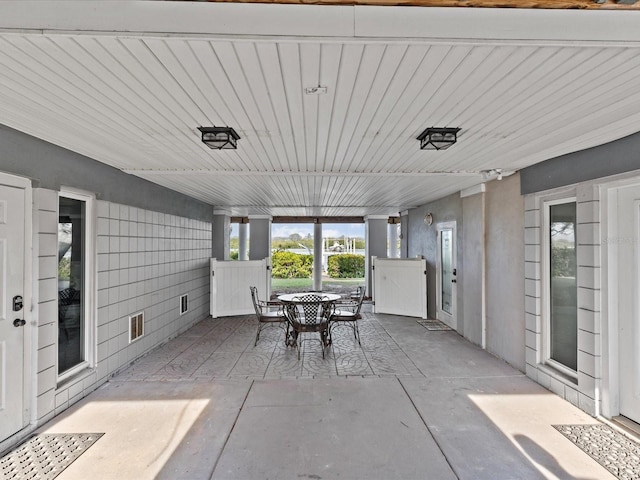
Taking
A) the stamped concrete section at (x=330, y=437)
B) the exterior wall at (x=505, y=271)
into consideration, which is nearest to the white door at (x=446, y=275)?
the exterior wall at (x=505, y=271)

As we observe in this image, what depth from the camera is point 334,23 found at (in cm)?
124

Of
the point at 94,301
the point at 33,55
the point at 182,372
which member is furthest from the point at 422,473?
the point at 94,301

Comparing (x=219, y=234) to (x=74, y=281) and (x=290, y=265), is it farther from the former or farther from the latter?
(x=290, y=265)

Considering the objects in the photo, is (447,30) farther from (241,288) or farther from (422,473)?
(241,288)

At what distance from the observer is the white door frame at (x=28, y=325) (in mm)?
2418

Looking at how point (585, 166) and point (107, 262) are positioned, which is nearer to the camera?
point (585, 166)

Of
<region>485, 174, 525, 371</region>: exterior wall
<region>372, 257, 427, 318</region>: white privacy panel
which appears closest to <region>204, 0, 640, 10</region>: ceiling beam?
<region>485, 174, 525, 371</region>: exterior wall

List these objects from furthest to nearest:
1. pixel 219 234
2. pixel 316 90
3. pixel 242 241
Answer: pixel 242 241 → pixel 219 234 → pixel 316 90

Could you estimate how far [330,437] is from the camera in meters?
2.37

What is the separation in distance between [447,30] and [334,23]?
0.45m

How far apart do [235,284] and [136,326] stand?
267 cm

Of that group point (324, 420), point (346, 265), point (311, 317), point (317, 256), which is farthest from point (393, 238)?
point (324, 420)

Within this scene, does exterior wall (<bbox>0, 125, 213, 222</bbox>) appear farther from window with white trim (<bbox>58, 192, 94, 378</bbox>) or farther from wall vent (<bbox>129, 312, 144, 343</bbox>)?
wall vent (<bbox>129, 312, 144, 343</bbox>)

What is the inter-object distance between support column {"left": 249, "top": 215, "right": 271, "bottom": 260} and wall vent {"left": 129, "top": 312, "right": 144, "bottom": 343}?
16.2 ft
